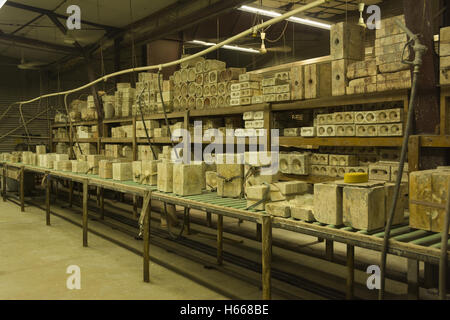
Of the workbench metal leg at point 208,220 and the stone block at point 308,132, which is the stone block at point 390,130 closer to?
the stone block at point 308,132

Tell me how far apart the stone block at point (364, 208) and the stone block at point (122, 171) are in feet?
15.1

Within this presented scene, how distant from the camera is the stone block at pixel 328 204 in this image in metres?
3.62

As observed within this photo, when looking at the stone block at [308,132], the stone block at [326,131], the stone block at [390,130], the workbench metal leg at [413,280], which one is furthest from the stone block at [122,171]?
the workbench metal leg at [413,280]

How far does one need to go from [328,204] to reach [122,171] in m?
4.48

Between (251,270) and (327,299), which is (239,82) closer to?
(251,270)

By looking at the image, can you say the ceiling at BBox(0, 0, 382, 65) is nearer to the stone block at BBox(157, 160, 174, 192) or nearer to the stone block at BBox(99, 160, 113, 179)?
the stone block at BBox(99, 160, 113, 179)

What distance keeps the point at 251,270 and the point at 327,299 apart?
Result: 4.84 feet

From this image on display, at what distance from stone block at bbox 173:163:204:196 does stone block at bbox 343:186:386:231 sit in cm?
253

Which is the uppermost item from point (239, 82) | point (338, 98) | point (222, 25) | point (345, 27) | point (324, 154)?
point (222, 25)

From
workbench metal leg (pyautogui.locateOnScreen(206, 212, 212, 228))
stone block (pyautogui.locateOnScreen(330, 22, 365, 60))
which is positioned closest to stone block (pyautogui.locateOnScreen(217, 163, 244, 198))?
stone block (pyautogui.locateOnScreen(330, 22, 365, 60))

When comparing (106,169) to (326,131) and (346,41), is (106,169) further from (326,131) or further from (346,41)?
(346,41)

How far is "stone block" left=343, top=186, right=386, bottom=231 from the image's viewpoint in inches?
135

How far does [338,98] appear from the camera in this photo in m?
6.03
